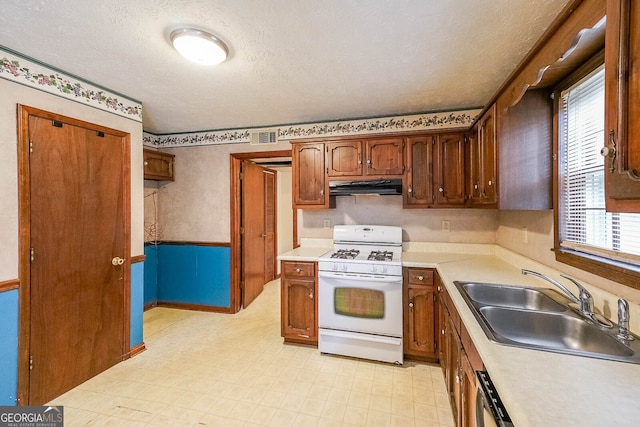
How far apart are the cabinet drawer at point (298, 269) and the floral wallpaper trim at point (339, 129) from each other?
4.98 feet

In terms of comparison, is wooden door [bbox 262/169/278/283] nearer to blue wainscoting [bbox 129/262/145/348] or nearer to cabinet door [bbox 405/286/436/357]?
blue wainscoting [bbox 129/262/145/348]

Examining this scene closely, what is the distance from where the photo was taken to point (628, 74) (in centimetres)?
69

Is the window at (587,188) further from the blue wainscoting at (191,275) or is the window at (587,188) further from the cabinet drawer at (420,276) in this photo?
the blue wainscoting at (191,275)

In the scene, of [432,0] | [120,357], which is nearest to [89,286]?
[120,357]

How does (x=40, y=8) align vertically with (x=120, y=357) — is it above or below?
above

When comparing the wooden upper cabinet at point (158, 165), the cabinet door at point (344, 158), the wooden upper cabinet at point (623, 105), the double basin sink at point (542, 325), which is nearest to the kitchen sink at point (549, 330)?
the double basin sink at point (542, 325)

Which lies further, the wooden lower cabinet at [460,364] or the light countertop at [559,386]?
the wooden lower cabinet at [460,364]

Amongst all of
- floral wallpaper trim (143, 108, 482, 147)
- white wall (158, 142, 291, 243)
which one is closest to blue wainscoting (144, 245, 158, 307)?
white wall (158, 142, 291, 243)

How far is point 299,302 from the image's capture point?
271cm

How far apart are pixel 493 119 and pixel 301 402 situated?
2.40m

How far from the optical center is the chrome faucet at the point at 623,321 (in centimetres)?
104

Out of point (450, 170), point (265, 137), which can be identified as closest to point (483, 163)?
point (450, 170)

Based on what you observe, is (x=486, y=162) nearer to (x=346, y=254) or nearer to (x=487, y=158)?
(x=487, y=158)

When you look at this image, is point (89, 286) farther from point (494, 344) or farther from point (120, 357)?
point (494, 344)
